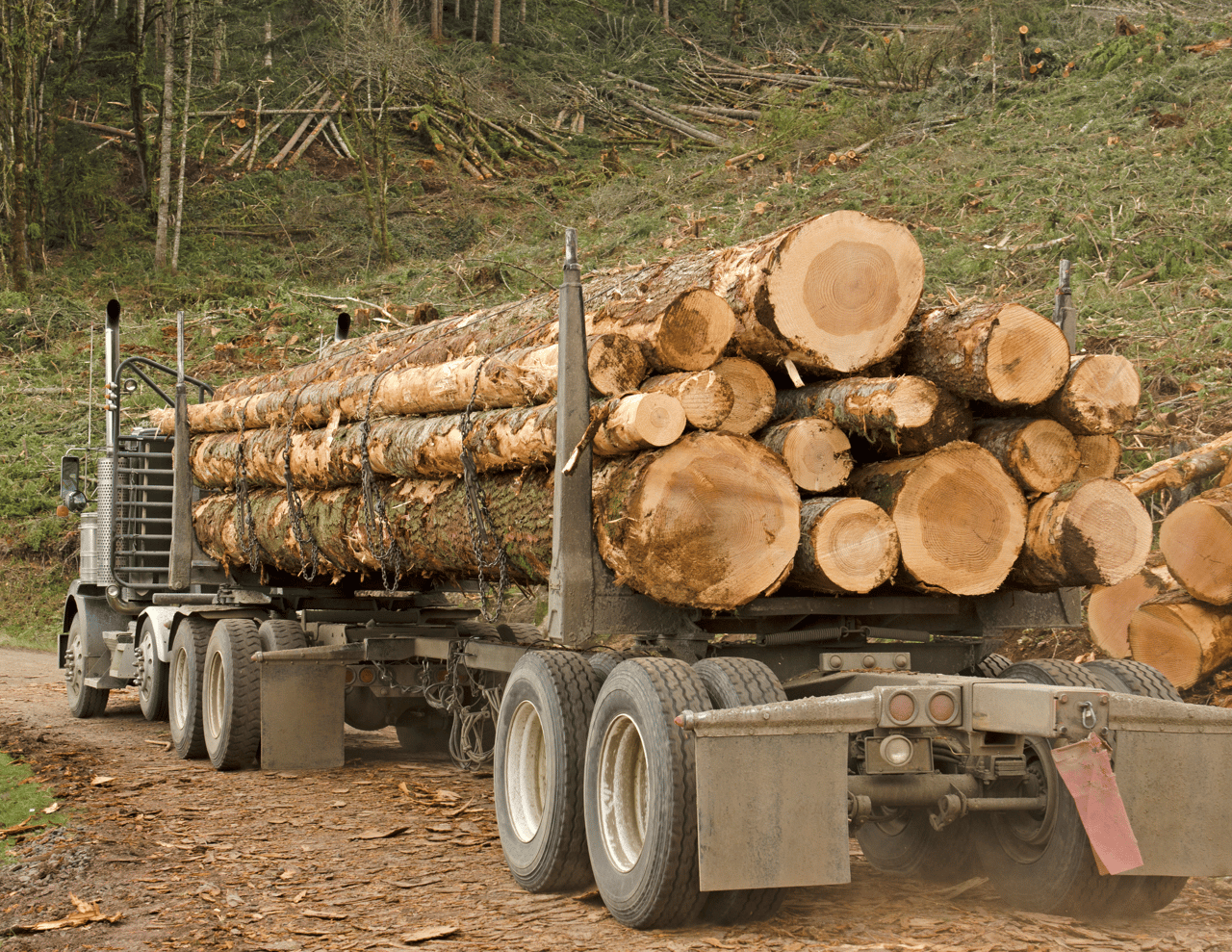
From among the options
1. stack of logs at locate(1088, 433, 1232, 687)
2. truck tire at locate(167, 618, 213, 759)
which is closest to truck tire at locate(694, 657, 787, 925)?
stack of logs at locate(1088, 433, 1232, 687)

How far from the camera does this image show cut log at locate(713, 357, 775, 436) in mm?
5492

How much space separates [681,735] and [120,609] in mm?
8174

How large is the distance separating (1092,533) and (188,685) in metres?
6.97

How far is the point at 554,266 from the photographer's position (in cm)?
2409

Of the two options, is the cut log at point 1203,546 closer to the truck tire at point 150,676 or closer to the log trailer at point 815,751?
the log trailer at point 815,751

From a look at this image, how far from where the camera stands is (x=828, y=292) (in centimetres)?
542

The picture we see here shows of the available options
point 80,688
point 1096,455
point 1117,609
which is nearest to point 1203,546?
point 1117,609

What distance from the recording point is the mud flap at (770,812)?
4418 mm

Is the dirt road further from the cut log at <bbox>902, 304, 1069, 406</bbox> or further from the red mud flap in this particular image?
the cut log at <bbox>902, 304, 1069, 406</bbox>

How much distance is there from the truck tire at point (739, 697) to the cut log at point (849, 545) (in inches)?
19.8

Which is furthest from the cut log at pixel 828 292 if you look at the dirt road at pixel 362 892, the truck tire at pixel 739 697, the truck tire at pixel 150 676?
→ the truck tire at pixel 150 676

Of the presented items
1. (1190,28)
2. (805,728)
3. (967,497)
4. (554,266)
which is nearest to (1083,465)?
(967,497)

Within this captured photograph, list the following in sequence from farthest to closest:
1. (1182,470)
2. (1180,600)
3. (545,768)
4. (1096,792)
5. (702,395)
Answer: (1182,470) < (1180,600) < (545,768) < (702,395) < (1096,792)

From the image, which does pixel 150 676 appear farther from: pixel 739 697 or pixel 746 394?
pixel 739 697
